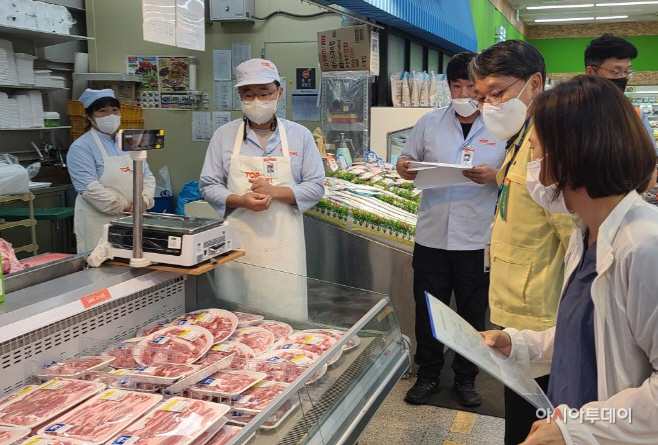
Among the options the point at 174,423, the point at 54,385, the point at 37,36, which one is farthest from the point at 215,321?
the point at 37,36

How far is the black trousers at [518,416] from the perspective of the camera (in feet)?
7.55

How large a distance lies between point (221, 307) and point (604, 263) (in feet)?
5.58

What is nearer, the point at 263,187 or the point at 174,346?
the point at 174,346

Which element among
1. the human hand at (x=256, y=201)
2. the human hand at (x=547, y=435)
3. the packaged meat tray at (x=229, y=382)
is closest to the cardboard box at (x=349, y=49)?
the human hand at (x=256, y=201)

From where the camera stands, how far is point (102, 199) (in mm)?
4676

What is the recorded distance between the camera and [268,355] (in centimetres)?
229

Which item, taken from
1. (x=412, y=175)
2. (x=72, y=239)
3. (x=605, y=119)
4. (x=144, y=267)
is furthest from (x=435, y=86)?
(x=605, y=119)

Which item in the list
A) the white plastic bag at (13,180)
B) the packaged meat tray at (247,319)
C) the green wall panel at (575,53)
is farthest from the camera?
the green wall panel at (575,53)

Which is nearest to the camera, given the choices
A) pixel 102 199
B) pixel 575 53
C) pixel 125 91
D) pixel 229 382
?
pixel 229 382

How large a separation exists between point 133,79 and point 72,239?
91.3 inches

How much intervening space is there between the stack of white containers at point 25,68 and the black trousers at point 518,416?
246 inches

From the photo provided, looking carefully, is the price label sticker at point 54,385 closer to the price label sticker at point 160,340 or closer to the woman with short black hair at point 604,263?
the price label sticker at point 160,340

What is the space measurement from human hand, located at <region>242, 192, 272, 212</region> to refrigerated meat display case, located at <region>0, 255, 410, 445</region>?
2.18 ft

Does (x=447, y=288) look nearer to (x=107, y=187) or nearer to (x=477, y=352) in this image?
(x=477, y=352)
